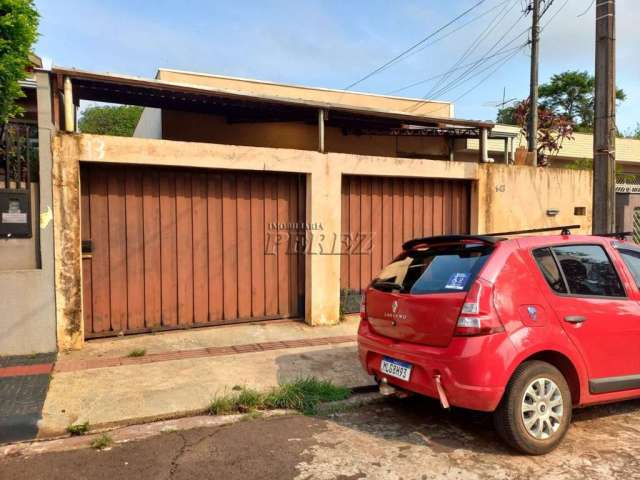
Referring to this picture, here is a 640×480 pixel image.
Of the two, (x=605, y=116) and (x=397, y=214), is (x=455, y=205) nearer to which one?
(x=397, y=214)

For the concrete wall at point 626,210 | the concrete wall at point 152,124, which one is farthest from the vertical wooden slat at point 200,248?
the concrete wall at point 626,210

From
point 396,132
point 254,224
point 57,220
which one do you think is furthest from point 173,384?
point 396,132

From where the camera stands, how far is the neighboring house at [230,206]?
6.05m

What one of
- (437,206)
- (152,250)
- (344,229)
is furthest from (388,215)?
(152,250)

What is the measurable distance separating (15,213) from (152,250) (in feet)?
5.46

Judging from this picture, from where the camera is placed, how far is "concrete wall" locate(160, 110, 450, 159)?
947 cm

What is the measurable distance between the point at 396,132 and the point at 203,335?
19.2 ft

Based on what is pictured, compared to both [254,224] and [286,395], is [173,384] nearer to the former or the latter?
[286,395]

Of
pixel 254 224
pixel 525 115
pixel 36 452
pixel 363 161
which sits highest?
pixel 525 115

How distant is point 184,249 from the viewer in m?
6.98

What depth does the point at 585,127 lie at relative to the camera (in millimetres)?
33000

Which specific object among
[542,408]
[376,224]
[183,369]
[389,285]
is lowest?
[183,369]

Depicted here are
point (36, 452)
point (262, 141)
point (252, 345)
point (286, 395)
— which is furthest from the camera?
point (262, 141)

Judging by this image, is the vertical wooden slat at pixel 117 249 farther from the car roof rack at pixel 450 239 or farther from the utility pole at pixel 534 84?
the utility pole at pixel 534 84
